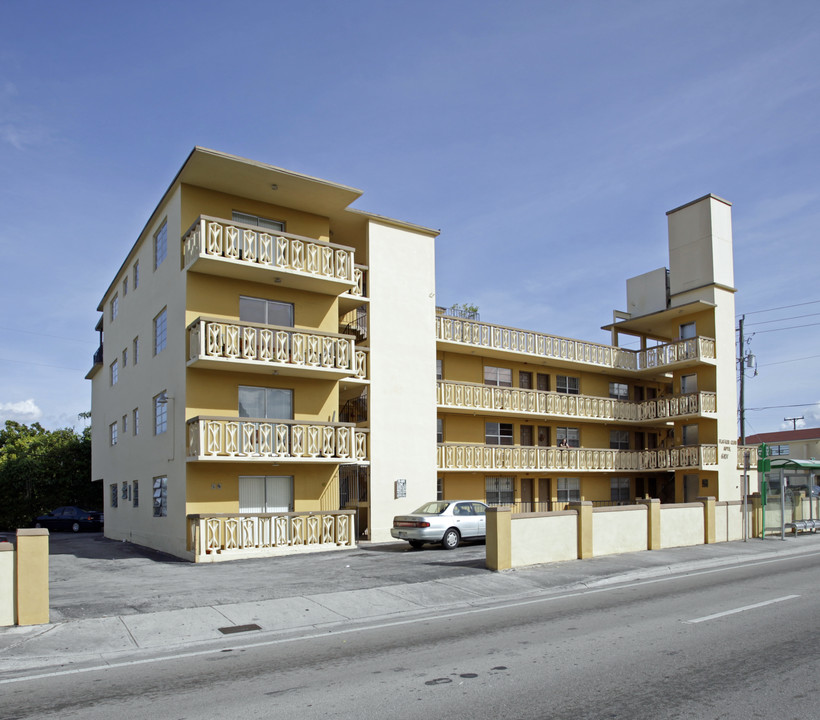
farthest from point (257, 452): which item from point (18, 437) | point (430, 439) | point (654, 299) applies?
point (18, 437)

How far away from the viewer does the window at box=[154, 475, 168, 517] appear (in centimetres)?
2262

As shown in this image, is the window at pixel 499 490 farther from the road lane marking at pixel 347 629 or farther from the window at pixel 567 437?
the road lane marking at pixel 347 629

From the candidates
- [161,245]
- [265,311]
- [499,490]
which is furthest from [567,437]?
[161,245]

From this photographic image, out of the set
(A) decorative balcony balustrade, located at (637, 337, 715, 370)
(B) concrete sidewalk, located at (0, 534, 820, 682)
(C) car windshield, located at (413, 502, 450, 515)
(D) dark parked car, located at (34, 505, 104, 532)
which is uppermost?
(A) decorative balcony balustrade, located at (637, 337, 715, 370)

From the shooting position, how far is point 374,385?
25.1m

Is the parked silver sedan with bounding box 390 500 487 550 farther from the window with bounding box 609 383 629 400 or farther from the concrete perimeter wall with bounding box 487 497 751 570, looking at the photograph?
the window with bounding box 609 383 629 400

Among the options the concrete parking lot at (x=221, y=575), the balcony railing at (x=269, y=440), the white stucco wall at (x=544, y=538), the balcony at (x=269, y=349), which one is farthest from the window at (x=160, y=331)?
the white stucco wall at (x=544, y=538)

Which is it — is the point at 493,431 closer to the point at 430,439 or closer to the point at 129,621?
the point at 430,439

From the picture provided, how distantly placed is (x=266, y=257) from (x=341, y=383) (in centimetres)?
549

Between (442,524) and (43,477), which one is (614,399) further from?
(43,477)

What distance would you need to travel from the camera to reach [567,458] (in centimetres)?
3272

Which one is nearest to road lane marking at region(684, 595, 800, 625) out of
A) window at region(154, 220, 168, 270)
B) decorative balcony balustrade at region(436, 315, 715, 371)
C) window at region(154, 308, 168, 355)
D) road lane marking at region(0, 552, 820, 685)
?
road lane marking at region(0, 552, 820, 685)

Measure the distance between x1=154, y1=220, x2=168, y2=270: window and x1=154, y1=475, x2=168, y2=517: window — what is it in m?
7.18

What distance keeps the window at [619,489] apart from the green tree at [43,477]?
95.4 feet
